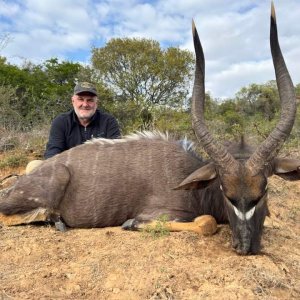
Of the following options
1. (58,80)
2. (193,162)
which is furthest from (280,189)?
(58,80)

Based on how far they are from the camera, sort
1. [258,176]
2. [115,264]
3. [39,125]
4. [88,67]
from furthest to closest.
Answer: [88,67] → [39,125] → [258,176] → [115,264]

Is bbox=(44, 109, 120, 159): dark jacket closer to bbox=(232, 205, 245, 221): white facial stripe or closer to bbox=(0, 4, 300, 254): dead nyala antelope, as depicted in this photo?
bbox=(0, 4, 300, 254): dead nyala antelope

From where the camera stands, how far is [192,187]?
373 centimetres

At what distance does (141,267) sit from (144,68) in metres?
13.8

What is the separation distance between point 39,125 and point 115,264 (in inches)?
321

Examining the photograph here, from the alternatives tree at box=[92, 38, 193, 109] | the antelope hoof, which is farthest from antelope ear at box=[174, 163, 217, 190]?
tree at box=[92, 38, 193, 109]

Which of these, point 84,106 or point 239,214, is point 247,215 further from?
point 84,106

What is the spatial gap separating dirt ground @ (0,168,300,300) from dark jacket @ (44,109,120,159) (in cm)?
165

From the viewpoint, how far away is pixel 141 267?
9.66 ft

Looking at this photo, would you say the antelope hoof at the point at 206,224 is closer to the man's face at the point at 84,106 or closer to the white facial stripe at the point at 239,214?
the white facial stripe at the point at 239,214

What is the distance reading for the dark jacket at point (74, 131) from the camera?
5320mm

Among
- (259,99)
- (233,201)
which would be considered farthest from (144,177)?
(259,99)

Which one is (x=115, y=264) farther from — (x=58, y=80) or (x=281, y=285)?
(x=58, y=80)

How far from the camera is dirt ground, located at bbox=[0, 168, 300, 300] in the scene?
2.67 m
